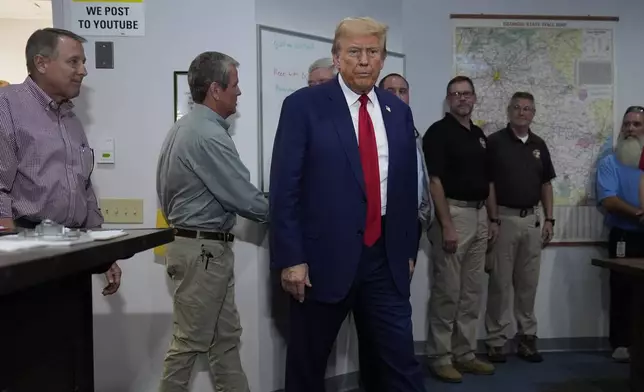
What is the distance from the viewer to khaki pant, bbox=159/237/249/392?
2320 mm

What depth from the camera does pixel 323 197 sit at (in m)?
1.88

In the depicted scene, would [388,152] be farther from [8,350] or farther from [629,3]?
[629,3]

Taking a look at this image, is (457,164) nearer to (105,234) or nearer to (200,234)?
(200,234)

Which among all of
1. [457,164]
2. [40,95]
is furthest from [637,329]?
[40,95]

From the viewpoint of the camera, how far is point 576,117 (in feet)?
12.7

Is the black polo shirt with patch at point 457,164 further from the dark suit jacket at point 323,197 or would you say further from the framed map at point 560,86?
the dark suit jacket at point 323,197

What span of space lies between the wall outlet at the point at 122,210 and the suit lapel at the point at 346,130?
1270 millimetres

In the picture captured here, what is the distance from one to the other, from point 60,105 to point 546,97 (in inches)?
119

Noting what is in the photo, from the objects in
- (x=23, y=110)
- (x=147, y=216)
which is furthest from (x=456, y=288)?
(x=23, y=110)

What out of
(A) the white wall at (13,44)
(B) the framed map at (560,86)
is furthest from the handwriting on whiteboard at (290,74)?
(A) the white wall at (13,44)

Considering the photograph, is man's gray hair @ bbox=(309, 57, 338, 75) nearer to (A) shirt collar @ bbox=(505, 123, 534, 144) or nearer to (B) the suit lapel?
(B) the suit lapel

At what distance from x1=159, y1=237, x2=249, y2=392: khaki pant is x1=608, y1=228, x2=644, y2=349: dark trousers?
256 centimetres

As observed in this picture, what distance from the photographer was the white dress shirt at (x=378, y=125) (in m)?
1.95

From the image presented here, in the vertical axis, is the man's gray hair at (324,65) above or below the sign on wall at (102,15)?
below
